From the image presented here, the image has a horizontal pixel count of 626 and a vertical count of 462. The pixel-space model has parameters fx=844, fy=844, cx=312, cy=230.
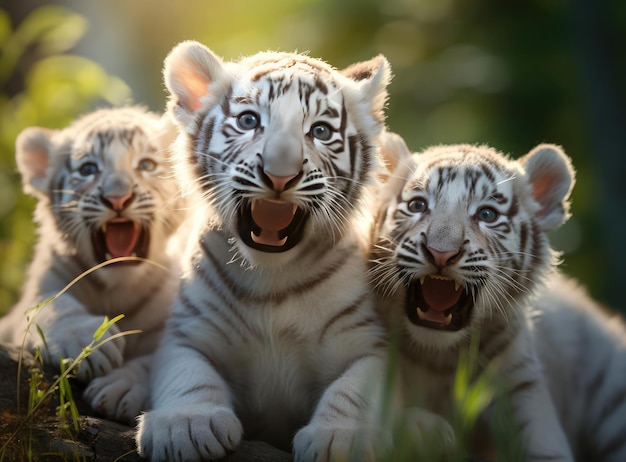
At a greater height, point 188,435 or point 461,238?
point 461,238

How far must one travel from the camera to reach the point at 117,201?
355 cm

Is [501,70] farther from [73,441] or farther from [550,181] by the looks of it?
[73,441]

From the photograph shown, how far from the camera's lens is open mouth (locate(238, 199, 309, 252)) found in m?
2.93

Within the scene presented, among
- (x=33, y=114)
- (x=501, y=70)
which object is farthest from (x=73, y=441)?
(x=501, y=70)

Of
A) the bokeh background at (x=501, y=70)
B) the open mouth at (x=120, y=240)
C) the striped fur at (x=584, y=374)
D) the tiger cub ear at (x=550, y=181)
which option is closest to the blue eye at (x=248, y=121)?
the open mouth at (x=120, y=240)

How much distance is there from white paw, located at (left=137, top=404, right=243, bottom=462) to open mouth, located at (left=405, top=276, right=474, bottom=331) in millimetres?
874

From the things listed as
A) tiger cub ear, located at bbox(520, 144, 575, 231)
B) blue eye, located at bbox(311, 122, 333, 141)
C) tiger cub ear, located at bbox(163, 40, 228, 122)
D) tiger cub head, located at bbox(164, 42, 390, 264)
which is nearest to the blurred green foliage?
tiger cub ear, located at bbox(163, 40, 228, 122)

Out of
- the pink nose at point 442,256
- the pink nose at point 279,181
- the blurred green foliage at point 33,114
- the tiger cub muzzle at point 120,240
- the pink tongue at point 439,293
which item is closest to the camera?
the pink nose at point 279,181

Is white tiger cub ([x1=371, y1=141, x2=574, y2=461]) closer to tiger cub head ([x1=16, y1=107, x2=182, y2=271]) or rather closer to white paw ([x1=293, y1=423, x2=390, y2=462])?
white paw ([x1=293, y1=423, x2=390, y2=462])

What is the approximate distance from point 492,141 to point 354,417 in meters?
6.22

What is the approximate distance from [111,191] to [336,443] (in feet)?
4.99

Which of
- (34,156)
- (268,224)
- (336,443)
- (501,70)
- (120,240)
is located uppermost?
(501,70)

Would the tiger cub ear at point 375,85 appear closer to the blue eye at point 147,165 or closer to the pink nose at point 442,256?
the pink nose at point 442,256

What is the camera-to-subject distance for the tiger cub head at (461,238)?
10.3 feet
